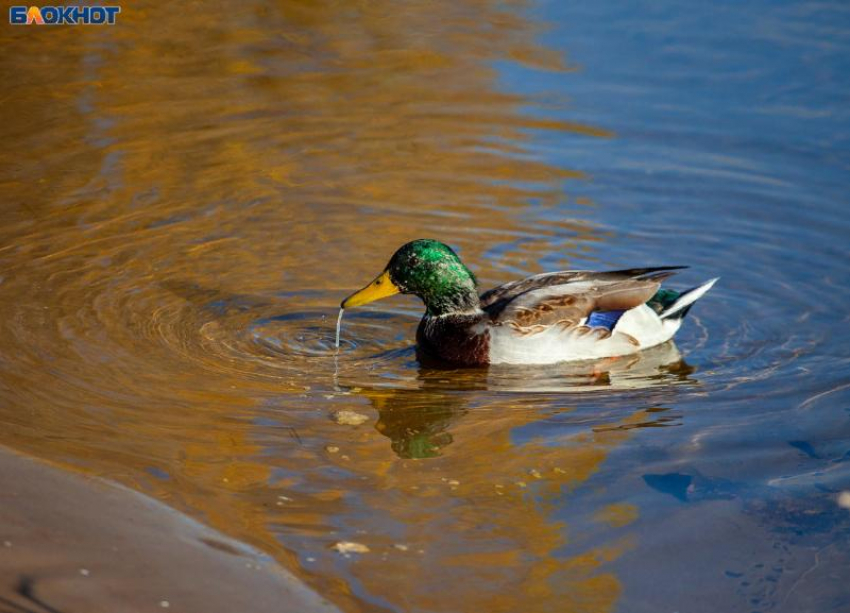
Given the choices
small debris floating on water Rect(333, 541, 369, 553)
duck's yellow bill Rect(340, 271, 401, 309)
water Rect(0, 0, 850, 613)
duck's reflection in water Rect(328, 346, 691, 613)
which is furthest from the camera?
duck's yellow bill Rect(340, 271, 401, 309)

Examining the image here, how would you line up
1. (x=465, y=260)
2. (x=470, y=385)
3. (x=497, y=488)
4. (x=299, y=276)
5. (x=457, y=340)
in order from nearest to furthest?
(x=497, y=488) < (x=470, y=385) < (x=457, y=340) < (x=299, y=276) < (x=465, y=260)

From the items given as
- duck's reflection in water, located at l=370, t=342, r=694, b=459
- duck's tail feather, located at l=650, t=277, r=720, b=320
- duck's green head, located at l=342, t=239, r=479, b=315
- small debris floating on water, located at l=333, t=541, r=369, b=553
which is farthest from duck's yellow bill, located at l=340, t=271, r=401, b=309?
small debris floating on water, located at l=333, t=541, r=369, b=553

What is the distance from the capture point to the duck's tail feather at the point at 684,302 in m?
8.17

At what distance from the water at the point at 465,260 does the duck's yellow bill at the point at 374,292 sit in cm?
30

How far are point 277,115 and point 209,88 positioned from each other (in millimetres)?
902

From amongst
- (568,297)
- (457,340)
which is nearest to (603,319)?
(568,297)

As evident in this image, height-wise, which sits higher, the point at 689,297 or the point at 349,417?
the point at 689,297

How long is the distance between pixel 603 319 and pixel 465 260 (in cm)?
140

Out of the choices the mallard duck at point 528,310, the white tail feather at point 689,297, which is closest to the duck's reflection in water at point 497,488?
the mallard duck at point 528,310

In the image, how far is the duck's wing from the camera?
7.96 m

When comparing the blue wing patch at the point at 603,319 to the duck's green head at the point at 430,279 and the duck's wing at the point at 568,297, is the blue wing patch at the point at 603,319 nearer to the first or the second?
the duck's wing at the point at 568,297

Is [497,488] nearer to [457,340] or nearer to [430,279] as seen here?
[457,340]

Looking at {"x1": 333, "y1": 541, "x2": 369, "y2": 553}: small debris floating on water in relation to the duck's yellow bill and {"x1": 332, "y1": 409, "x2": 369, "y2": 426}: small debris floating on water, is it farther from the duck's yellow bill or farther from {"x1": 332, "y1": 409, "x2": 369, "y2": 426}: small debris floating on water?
the duck's yellow bill

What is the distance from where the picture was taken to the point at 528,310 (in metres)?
7.96
